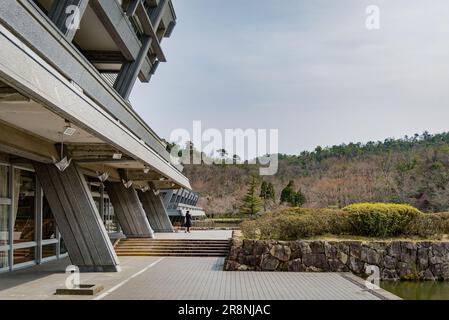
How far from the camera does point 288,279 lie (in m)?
14.2

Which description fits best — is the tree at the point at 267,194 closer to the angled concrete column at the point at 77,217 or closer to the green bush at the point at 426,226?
the green bush at the point at 426,226

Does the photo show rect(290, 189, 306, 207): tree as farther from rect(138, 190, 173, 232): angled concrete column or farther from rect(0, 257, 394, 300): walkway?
rect(0, 257, 394, 300): walkway

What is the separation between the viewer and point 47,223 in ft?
58.4

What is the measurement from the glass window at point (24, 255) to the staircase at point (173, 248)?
4.68 meters

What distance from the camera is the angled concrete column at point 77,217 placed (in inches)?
558

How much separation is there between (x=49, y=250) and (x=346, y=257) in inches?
409

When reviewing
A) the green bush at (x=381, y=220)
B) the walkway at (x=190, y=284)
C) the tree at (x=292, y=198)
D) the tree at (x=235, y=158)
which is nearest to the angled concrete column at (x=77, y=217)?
the walkway at (x=190, y=284)

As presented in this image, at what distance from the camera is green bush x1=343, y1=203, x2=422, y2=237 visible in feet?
58.2

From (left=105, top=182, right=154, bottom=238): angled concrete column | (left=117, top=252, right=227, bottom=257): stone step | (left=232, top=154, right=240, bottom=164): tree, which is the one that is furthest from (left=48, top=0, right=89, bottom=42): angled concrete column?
(left=232, top=154, right=240, bottom=164): tree

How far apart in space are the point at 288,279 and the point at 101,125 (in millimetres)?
7079

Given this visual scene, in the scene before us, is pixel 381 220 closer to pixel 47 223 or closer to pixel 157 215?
pixel 47 223

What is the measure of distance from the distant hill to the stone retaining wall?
4037cm
